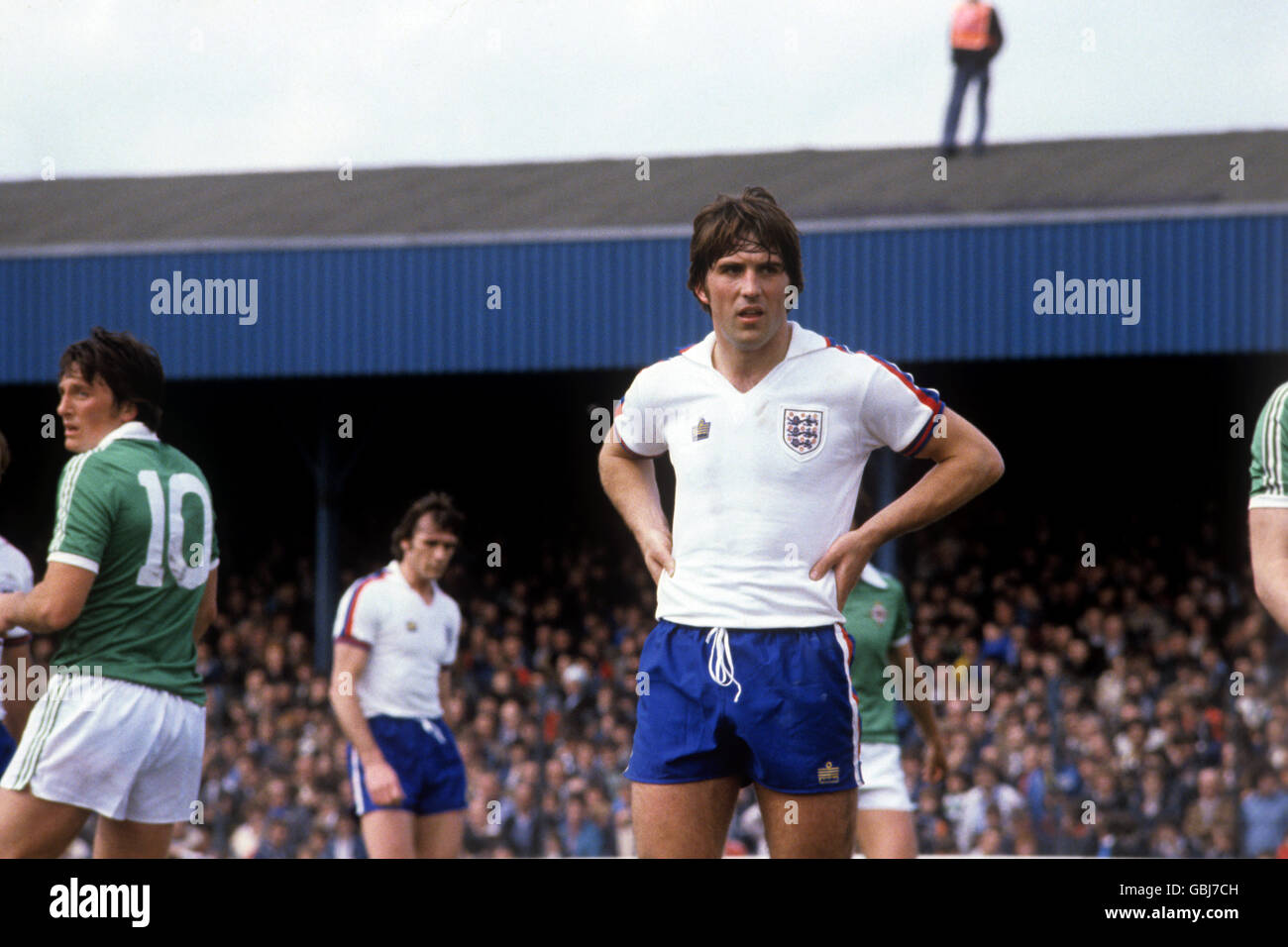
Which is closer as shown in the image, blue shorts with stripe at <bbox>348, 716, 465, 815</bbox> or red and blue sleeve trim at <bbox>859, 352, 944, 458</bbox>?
red and blue sleeve trim at <bbox>859, 352, 944, 458</bbox>

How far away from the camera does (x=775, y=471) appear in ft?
14.5

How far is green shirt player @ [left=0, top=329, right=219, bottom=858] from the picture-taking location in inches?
201

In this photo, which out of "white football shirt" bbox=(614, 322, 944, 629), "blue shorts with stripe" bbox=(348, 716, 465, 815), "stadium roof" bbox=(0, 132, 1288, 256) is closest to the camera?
"white football shirt" bbox=(614, 322, 944, 629)

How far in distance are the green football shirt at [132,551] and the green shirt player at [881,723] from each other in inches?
128

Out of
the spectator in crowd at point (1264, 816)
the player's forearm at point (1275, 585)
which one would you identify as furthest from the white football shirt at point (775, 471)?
the spectator in crowd at point (1264, 816)

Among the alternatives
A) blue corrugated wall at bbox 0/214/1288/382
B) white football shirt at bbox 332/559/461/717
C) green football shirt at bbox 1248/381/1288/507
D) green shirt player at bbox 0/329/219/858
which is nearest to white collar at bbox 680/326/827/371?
green football shirt at bbox 1248/381/1288/507

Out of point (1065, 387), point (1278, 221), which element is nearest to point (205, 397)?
point (1065, 387)

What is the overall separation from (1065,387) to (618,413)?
13164 millimetres

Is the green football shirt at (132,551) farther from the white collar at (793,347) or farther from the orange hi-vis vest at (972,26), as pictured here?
the orange hi-vis vest at (972,26)

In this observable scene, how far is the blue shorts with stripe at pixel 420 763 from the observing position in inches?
307

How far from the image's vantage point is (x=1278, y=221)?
13883 mm

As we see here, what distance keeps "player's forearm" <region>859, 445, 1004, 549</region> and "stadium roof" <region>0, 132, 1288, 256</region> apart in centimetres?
1034

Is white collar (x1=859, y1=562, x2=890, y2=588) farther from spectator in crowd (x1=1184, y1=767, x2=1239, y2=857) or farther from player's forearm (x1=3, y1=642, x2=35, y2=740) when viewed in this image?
spectator in crowd (x1=1184, y1=767, x2=1239, y2=857)

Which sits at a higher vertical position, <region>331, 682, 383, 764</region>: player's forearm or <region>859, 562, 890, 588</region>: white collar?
<region>859, 562, 890, 588</region>: white collar
